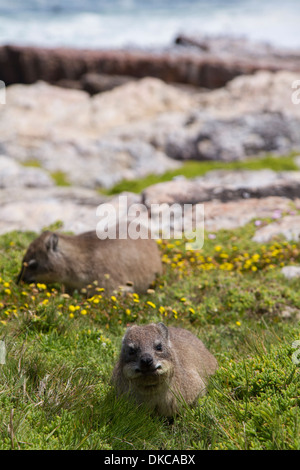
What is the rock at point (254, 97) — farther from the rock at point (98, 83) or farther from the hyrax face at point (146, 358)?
the hyrax face at point (146, 358)

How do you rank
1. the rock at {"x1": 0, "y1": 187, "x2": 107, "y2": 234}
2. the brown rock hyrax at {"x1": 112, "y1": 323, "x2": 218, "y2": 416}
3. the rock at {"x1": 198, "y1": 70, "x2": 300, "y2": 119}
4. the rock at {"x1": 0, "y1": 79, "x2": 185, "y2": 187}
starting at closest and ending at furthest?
the brown rock hyrax at {"x1": 112, "y1": 323, "x2": 218, "y2": 416} < the rock at {"x1": 0, "y1": 187, "x2": 107, "y2": 234} < the rock at {"x1": 0, "y1": 79, "x2": 185, "y2": 187} < the rock at {"x1": 198, "y1": 70, "x2": 300, "y2": 119}

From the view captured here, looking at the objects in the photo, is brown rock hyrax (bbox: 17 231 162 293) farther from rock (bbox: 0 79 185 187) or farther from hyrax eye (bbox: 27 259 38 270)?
rock (bbox: 0 79 185 187)

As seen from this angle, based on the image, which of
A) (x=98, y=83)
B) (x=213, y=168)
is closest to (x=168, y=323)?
(x=213, y=168)

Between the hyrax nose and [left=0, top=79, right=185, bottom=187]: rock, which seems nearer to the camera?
the hyrax nose

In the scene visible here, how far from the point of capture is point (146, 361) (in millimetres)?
4734

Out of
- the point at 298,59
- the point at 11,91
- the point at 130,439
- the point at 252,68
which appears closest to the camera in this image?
the point at 130,439

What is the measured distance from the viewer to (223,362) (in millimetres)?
5793

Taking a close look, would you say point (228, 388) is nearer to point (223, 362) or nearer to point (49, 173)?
point (223, 362)

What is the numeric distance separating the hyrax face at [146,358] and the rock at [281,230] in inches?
190

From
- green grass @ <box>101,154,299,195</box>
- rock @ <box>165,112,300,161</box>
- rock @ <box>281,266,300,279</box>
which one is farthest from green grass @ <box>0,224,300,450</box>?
rock @ <box>165,112,300,161</box>

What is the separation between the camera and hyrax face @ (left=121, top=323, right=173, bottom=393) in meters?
4.79

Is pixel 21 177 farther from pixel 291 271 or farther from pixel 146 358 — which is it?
pixel 146 358
